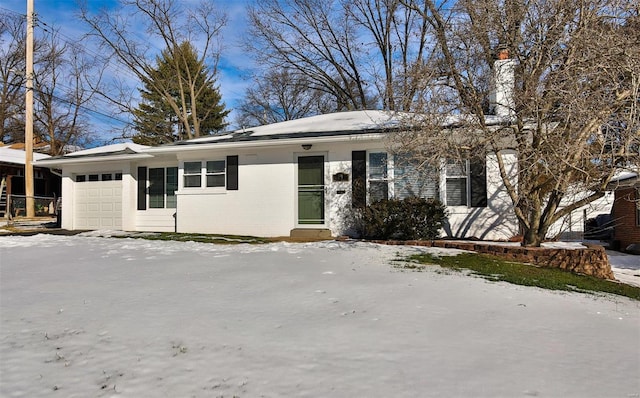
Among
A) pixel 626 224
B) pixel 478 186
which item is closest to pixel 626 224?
pixel 626 224

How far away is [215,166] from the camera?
12.2 metres

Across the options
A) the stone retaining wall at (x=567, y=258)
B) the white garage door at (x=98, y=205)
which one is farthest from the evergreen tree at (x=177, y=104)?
the stone retaining wall at (x=567, y=258)

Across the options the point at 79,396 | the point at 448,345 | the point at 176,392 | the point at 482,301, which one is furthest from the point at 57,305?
the point at 482,301

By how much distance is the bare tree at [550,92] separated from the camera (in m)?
6.07

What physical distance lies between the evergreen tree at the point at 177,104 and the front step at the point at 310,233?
17082 mm

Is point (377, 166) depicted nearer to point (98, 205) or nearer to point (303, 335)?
point (303, 335)

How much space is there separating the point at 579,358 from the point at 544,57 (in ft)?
18.8

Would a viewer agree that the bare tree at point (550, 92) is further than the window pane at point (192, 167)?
No

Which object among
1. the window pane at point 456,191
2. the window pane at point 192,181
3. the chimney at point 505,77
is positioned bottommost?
the window pane at point 456,191

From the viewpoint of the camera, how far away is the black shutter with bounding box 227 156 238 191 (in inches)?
464

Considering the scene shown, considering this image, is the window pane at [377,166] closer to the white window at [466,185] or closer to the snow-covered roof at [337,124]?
the snow-covered roof at [337,124]

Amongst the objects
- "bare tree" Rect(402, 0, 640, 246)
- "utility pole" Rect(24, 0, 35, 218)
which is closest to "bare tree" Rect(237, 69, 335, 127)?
"utility pole" Rect(24, 0, 35, 218)

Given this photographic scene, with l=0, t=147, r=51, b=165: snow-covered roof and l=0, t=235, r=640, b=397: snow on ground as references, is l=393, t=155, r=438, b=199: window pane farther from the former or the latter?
l=0, t=147, r=51, b=165: snow-covered roof

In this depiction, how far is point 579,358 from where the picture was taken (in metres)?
2.83
